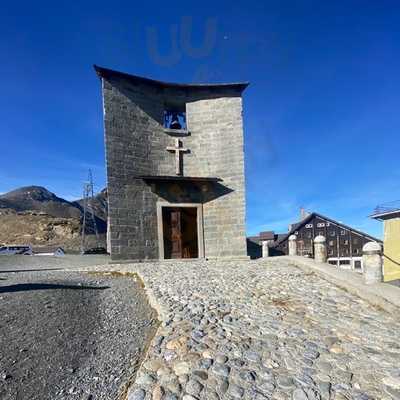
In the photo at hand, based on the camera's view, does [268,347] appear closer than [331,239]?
Yes

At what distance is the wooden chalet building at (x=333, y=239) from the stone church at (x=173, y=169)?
2164cm

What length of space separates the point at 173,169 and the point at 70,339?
9274 mm

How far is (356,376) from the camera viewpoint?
2719mm

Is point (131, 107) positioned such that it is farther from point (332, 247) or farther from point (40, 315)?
point (332, 247)

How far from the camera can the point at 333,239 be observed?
3291cm

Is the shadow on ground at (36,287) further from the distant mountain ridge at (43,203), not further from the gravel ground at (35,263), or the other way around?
the distant mountain ridge at (43,203)

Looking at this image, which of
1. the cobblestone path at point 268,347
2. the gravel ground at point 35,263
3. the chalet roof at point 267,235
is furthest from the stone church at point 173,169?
the chalet roof at point 267,235

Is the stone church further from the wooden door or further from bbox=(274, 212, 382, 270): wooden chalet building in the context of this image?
bbox=(274, 212, 382, 270): wooden chalet building

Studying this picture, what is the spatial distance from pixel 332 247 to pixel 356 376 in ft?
111

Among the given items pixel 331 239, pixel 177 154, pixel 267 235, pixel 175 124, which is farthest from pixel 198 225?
pixel 331 239

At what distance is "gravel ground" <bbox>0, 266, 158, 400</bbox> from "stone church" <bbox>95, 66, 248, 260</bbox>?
5405 millimetres

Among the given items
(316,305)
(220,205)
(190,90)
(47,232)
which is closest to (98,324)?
(316,305)

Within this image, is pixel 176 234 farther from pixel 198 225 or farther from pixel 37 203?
pixel 37 203

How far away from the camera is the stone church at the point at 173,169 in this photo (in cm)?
1095
